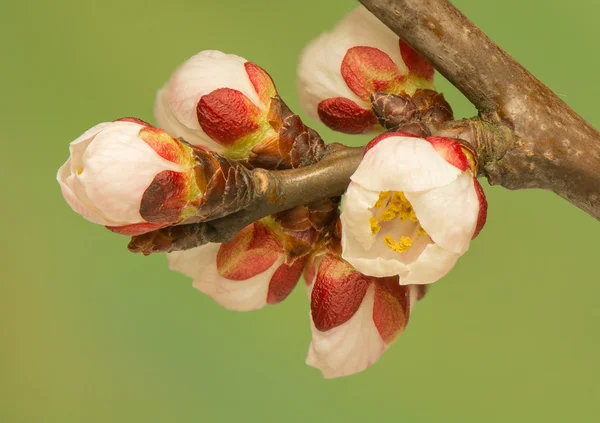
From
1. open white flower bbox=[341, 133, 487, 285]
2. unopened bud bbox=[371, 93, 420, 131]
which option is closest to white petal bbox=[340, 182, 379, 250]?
open white flower bbox=[341, 133, 487, 285]

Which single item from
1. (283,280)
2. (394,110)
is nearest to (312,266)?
(283,280)

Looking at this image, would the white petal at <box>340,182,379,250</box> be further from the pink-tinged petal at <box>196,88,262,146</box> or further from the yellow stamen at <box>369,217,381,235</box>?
the pink-tinged petal at <box>196,88,262,146</box>

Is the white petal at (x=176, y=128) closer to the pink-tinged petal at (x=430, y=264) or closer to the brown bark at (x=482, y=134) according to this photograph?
the brown bark at (x=482, y=134)

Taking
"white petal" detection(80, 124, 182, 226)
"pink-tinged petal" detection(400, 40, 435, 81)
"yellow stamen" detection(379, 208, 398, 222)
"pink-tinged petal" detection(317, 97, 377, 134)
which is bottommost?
"white petal" detection(80, 124, 182, 226)

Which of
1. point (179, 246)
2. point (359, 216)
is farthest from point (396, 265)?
point (179, 246)

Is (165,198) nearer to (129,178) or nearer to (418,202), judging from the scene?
(129,178)

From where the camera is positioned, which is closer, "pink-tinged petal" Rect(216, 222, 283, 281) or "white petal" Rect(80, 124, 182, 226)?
"white petal" Rect(80, 124, 182, 226)
